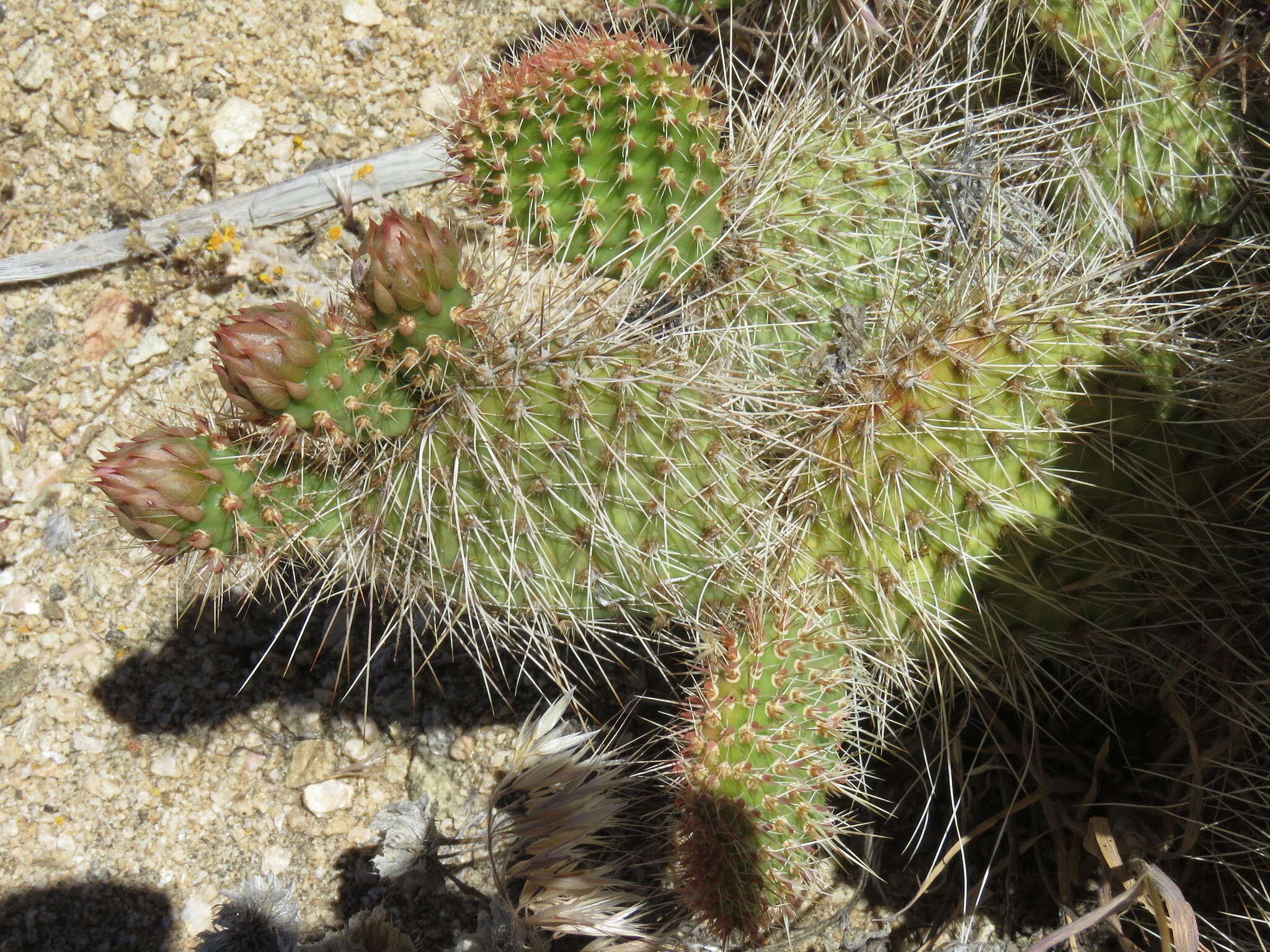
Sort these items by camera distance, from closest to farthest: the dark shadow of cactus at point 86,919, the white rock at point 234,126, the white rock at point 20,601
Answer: the dark shadow of cactus at point 86,919, the white rock at point 20,601, the white rock at point 234,126

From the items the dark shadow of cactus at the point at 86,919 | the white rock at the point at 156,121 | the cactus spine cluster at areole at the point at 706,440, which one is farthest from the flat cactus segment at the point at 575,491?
the white rock at the point at 156,121

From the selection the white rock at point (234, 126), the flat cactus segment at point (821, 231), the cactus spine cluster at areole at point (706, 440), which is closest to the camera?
the cactus spine cluster at areole at point (706, 440)

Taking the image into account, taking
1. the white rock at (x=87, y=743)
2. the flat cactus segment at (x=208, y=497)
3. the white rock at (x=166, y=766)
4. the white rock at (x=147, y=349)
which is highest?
the flat cactus segment at (x=208, y=497)

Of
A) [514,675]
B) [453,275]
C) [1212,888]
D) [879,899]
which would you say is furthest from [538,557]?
[1212,888]

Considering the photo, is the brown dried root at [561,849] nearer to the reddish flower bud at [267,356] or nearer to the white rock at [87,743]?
the reddish flower bud at [267,356]

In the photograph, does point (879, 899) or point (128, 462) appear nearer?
point (128, 462)

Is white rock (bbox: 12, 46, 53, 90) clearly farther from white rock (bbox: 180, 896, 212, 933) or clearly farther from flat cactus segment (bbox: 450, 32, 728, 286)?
white rock (bbox: 180, 896, 212, 933)

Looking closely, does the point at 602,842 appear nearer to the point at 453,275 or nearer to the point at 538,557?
the point at 538,557

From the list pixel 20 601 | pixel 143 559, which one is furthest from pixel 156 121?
pixel 20 601
